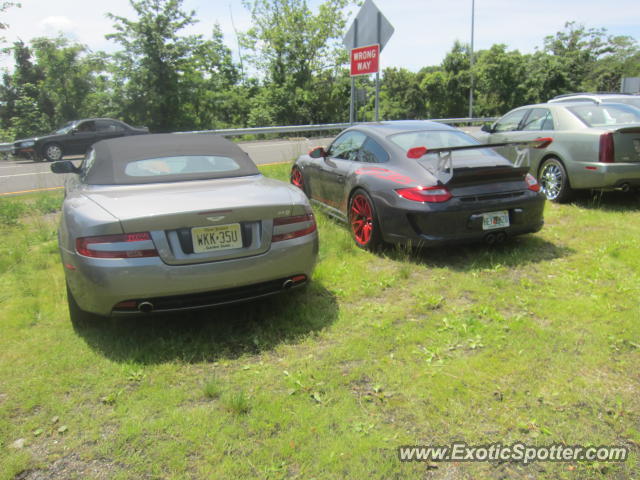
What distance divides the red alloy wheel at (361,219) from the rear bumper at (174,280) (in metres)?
1.97

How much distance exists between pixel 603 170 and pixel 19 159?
19.2 metres

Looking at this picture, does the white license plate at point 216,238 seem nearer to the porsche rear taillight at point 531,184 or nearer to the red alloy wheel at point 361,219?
the red alloy wheel at point 361,219

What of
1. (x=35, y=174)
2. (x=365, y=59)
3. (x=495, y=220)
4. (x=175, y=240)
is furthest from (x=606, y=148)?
(x=35, y=174)

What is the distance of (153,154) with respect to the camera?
13.1ft

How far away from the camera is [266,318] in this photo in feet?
12.3

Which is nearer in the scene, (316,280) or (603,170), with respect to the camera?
(316,280)

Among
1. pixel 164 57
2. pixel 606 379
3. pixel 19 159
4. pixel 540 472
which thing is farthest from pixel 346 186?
pixel 164 57

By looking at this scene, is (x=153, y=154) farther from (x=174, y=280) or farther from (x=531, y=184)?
(x=531, y=184)

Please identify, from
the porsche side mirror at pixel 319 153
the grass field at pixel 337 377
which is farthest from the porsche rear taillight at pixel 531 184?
the porsche side mirror at pixel 319 153

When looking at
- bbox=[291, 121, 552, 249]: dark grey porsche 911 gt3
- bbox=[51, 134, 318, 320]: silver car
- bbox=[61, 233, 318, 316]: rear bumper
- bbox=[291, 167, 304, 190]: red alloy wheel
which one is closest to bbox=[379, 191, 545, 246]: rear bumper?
bbox=[291, 121, 552, 249]: dark grey porsche 911 gt3

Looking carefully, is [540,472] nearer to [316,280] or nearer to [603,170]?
[316,280]

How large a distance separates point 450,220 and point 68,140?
657 inches

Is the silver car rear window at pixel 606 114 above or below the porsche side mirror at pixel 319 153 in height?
above

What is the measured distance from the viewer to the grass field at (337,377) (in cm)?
223
